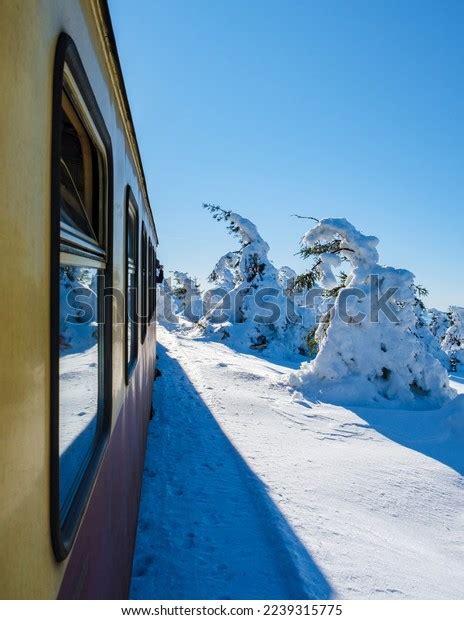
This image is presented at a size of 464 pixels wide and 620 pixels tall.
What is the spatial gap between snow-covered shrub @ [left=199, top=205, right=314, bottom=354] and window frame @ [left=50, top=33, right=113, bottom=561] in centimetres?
1790

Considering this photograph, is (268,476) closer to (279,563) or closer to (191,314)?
(279,563)

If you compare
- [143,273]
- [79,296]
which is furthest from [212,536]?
[79,296]

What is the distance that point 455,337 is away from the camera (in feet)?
96.2

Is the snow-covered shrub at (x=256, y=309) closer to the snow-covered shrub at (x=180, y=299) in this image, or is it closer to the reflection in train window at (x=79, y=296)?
the snow-covered shrub at (x=180, y=299)

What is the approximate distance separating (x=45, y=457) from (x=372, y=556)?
3474 millimetres

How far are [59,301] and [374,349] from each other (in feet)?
32.2

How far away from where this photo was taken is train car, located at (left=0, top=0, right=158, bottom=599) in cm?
72

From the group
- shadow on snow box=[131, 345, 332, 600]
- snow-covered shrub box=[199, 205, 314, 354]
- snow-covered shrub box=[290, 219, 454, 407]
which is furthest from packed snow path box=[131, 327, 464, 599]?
snow-covered shrub box=[199, 205, 314, 354]

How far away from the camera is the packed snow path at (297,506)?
3080 mm

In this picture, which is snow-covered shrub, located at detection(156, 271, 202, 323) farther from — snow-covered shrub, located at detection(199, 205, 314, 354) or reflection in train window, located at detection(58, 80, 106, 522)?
reflection in train window, located at detection(58, 80, 106, 522)

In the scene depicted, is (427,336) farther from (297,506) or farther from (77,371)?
(77,371)

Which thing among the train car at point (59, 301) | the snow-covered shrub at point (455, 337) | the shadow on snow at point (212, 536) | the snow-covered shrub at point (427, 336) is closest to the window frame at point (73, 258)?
the train car at point (59, 301)

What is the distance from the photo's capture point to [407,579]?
10.2ft

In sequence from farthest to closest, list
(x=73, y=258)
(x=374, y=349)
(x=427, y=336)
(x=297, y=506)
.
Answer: (x=427, y=336) → (x=374, y=349) → (x=297, y=506) → (x=73, y=258)
